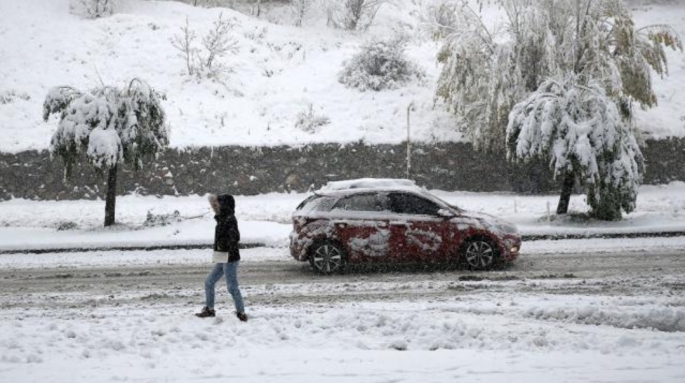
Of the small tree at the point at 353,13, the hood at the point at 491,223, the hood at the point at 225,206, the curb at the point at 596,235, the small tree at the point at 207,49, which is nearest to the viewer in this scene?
the hood at the point at 225,206

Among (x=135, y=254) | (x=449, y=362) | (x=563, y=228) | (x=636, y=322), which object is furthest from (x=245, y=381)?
(x=563, y=228)

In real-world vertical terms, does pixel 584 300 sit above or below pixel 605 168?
below

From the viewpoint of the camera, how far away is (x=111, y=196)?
16.0 metres

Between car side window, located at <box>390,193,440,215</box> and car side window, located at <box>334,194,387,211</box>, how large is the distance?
0.25 meters

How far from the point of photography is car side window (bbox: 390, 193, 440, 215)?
1105 cm

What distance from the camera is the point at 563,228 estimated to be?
1526 centimetres

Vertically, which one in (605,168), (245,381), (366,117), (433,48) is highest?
(433,48)

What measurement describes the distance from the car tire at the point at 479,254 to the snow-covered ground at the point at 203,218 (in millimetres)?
4629

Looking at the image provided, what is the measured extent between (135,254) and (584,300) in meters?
10.3

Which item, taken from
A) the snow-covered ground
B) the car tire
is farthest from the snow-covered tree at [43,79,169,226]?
the car tire

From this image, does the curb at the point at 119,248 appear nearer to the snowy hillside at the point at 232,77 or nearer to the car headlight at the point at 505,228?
the car headlight at the point at 505,228

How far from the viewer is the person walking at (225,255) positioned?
7488 mm

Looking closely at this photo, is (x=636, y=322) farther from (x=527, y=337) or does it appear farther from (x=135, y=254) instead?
(x=135, y=254)

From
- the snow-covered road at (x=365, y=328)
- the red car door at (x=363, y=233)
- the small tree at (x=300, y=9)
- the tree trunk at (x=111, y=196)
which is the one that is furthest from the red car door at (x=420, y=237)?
the small tree at (x=300, y=9)
